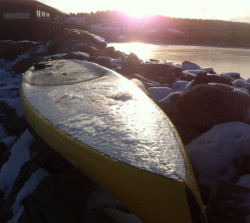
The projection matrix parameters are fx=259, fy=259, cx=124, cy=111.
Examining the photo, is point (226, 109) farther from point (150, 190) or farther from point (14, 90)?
point (14, 90)

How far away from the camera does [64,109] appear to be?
403 centimetres

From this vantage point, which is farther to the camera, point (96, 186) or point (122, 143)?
point (96, 186)

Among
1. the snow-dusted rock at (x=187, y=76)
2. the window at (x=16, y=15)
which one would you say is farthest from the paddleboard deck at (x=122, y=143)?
the window at (x=16, y=15)

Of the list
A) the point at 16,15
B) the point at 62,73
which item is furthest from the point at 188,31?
the point at 62,73

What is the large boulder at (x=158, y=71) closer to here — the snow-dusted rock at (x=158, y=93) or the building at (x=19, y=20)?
the snow-dusted rock at (x=158, y=93)

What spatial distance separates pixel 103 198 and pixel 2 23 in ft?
51.0

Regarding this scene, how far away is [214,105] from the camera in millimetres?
4598

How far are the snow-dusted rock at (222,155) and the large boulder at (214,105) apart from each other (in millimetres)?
517

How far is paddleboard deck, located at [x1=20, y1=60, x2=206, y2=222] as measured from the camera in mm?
2459

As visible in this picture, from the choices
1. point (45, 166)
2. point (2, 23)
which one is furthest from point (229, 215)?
point (2, 23)

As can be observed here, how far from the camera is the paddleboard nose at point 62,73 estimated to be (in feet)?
18.4

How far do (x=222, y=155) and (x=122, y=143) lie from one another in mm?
1538

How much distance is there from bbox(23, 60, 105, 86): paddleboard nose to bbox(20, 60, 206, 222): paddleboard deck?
390 millimetres

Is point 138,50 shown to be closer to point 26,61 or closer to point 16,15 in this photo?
point 16,15
